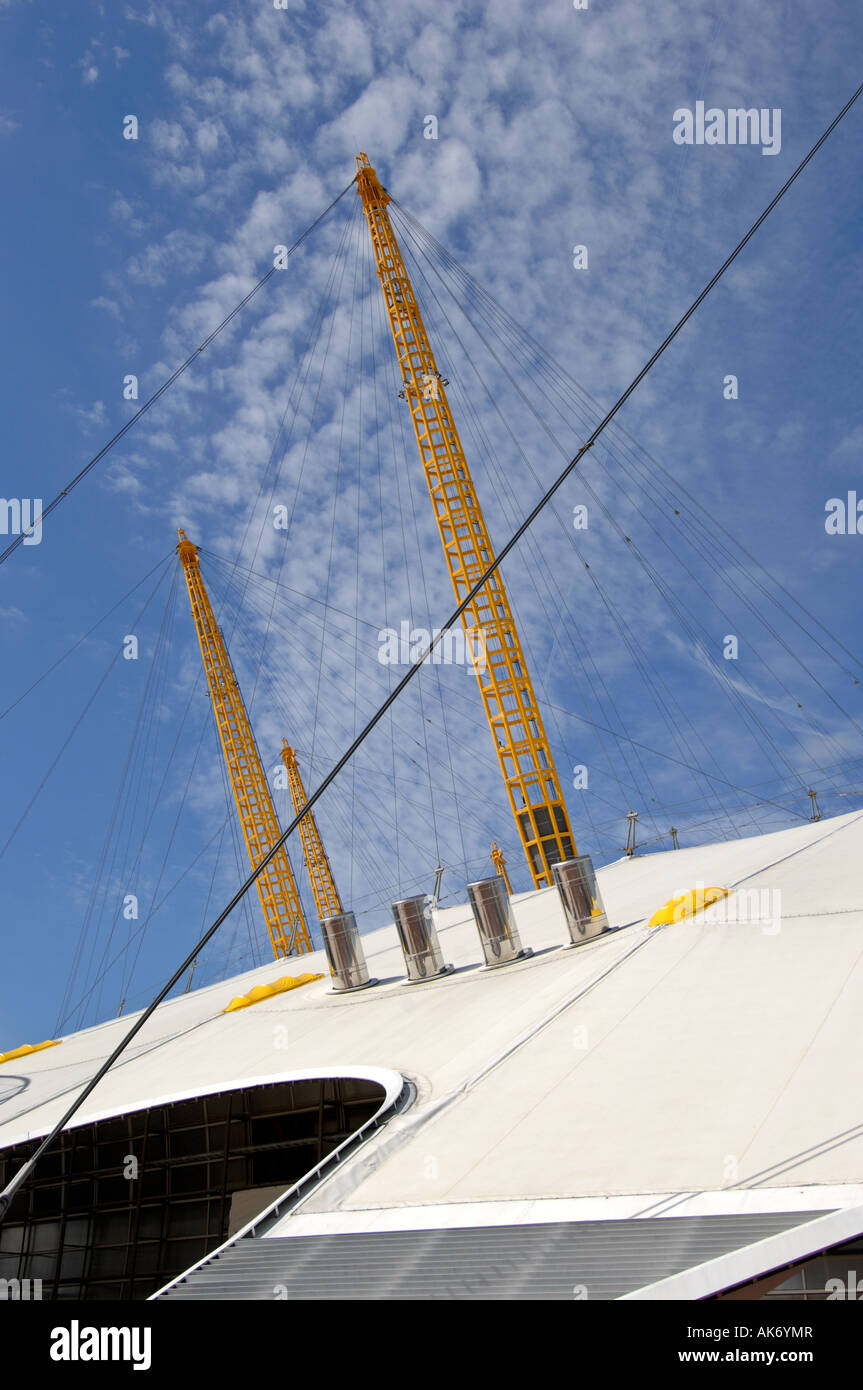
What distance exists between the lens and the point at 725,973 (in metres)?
11.8

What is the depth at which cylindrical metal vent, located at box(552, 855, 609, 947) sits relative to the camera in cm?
1670

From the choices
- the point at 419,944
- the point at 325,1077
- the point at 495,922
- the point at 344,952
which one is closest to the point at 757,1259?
the point at 325,1077

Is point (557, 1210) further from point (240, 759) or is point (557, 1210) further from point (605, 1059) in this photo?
point (240, 759)

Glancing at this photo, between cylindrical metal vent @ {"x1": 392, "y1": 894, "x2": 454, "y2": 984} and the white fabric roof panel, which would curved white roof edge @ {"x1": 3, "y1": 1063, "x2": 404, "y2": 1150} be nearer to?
the white fabric roof panel

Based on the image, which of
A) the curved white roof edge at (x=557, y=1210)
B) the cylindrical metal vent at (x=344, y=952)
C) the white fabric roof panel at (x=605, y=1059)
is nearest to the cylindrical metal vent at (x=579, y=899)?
the white fabric roof panel at (x=605, y=1059)

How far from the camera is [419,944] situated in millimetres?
18609

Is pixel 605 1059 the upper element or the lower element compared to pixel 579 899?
lower

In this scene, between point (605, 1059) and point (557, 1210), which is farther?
point (605, 1059)

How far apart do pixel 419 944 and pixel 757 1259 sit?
12994 millimetres

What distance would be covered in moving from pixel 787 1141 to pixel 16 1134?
47.6ft
